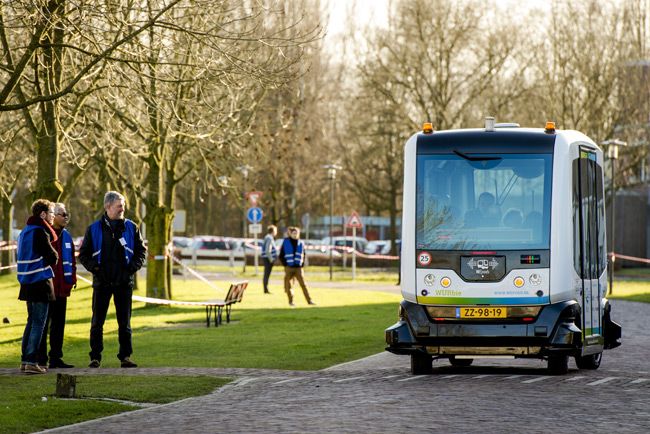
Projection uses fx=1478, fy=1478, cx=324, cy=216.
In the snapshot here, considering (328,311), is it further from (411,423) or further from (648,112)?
(648,112)

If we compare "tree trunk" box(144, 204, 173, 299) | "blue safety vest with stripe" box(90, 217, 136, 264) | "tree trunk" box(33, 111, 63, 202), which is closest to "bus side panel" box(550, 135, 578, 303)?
"blue safety vest with stripe" box(90, 217, 136, 264)

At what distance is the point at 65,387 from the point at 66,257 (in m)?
3.98

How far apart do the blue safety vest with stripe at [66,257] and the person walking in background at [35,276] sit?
603 mm

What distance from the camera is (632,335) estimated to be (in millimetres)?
23797

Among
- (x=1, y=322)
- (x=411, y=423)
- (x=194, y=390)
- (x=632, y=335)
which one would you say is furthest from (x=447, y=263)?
(x=1, y=322)

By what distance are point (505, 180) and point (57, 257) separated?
4.81 metres

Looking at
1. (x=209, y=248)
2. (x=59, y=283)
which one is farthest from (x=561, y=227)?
(x=209, y=248)

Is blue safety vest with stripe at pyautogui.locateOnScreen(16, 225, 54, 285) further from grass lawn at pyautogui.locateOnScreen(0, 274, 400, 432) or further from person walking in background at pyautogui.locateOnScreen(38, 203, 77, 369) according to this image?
grass lawn at pyautogui.locateOnScreen(0, 274, 400, 432)

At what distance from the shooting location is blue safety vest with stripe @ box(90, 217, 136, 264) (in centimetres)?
1606

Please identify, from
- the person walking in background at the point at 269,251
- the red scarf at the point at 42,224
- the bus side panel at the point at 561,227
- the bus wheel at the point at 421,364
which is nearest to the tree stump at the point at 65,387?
the red scarf at the point at 42,224

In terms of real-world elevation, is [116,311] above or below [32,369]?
above

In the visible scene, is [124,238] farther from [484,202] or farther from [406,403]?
[406,403]

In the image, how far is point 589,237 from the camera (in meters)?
16.4

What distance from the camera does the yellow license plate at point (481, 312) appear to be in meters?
15.2
